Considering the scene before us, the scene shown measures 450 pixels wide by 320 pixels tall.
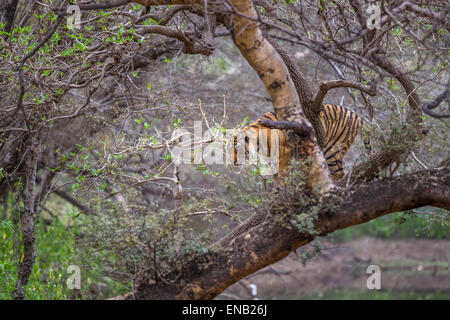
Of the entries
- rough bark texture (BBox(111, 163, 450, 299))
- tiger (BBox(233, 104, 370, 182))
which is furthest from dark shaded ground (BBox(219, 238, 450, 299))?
rough bark texture (BBox(111, 163, 450, 299))

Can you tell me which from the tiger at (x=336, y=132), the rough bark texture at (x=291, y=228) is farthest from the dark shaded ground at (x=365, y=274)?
the rough bark texture at (x=291, y=228)

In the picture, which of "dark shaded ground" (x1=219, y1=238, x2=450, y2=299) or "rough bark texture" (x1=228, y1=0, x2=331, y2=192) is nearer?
"rough bark texture" (x1=228, y1=0, x2=331, y2=192)

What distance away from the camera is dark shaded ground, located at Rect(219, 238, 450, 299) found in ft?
33.0

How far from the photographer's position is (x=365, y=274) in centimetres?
1108

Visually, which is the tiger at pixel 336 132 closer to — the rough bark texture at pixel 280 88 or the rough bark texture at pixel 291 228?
the rough bark texture at pixel 280 88

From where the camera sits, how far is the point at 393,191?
3871 millimetres

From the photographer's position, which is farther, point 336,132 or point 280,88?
point 336,132

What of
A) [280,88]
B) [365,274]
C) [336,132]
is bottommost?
[365,274]

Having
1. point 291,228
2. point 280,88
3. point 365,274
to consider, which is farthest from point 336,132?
point 365,274

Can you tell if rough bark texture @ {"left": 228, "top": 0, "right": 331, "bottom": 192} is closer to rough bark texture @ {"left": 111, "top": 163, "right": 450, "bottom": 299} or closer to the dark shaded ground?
rough bark texture @ {"left": 111, "top": 163, "right": 450, "bottom": 299}

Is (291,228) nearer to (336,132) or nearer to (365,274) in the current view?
(336,132)

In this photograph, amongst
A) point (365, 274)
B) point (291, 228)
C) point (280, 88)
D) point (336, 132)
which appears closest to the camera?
point (291, 228)

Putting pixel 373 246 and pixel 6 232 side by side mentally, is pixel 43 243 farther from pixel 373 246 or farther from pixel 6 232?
pixel 373 246

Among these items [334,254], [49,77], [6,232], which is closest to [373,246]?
[334,254]
